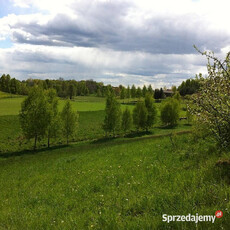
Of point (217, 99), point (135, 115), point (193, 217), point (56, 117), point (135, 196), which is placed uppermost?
point (217, 99)

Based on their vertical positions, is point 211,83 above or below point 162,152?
above

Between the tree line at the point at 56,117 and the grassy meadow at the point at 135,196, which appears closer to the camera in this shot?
the grassy meadow at the point at 135,196

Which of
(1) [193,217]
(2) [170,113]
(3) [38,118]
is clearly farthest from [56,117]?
(1) [193,217]

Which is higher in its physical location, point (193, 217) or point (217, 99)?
point (217, 99)

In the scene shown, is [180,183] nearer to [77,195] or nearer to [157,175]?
[157,175]

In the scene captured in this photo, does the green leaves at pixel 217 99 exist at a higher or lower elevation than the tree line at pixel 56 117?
higher

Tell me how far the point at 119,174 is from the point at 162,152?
369 cm

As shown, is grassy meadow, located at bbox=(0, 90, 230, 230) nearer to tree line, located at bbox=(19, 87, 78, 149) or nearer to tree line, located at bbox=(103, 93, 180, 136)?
tree line, located at bbox=(19, 87, 78, 149)

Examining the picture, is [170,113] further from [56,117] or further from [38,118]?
[38,118]

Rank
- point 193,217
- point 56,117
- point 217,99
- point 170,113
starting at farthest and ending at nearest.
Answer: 1. point 170,113
2. point 56,117
3. point 217,99
4. point 193,217

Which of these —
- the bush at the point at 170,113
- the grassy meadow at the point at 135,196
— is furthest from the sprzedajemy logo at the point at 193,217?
the bush at the point at 170,113

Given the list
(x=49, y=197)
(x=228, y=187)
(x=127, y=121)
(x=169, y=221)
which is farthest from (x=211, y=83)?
(x=127, y=121)

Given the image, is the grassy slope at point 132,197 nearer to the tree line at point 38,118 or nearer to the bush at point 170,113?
the tree line at point 38,118

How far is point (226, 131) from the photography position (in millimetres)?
6535
